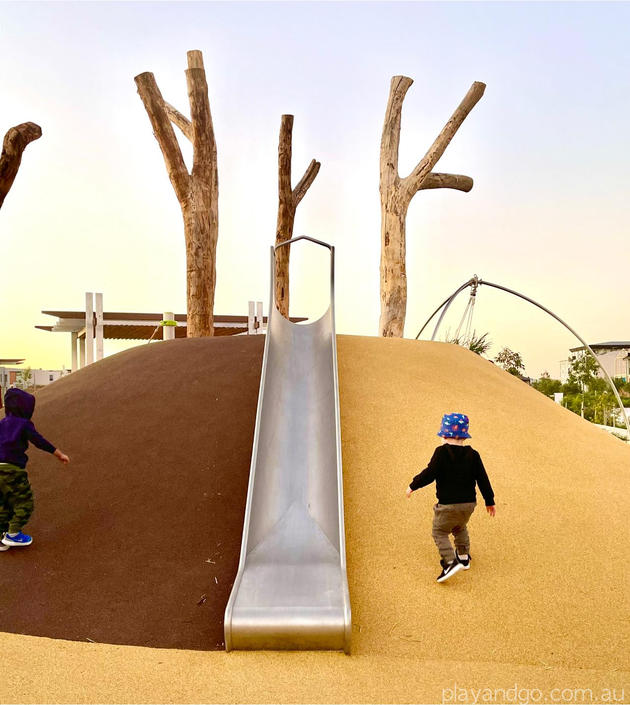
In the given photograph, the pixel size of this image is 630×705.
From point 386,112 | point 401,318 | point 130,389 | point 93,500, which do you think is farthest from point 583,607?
point 386,112

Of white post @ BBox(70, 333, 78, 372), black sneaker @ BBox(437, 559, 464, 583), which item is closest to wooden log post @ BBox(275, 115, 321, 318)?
black sneaker @ BBox(437, 559, 464, 583)

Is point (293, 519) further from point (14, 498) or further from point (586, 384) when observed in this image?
point (586, 384)

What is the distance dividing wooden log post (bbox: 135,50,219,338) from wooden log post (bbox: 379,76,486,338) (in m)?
3.89

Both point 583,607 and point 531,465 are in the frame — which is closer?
point 583,607

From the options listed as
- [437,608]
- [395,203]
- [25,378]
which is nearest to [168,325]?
[395,203]

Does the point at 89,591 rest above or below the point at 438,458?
below

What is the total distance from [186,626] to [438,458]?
7.79 feet

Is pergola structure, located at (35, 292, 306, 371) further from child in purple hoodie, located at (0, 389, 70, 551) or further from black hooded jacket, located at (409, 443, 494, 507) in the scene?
black hooded jacket, located at (409, 443, 494, 507)

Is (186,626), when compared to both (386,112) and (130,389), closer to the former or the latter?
(130,389)

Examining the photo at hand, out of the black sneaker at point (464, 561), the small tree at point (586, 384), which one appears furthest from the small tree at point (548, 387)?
the black sneaker at point (464, 561)

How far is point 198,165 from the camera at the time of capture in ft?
45.1

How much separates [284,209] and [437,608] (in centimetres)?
1338

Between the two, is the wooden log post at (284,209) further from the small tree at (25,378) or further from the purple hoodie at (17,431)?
the small tree at (25,378)

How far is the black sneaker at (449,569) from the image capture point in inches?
204
